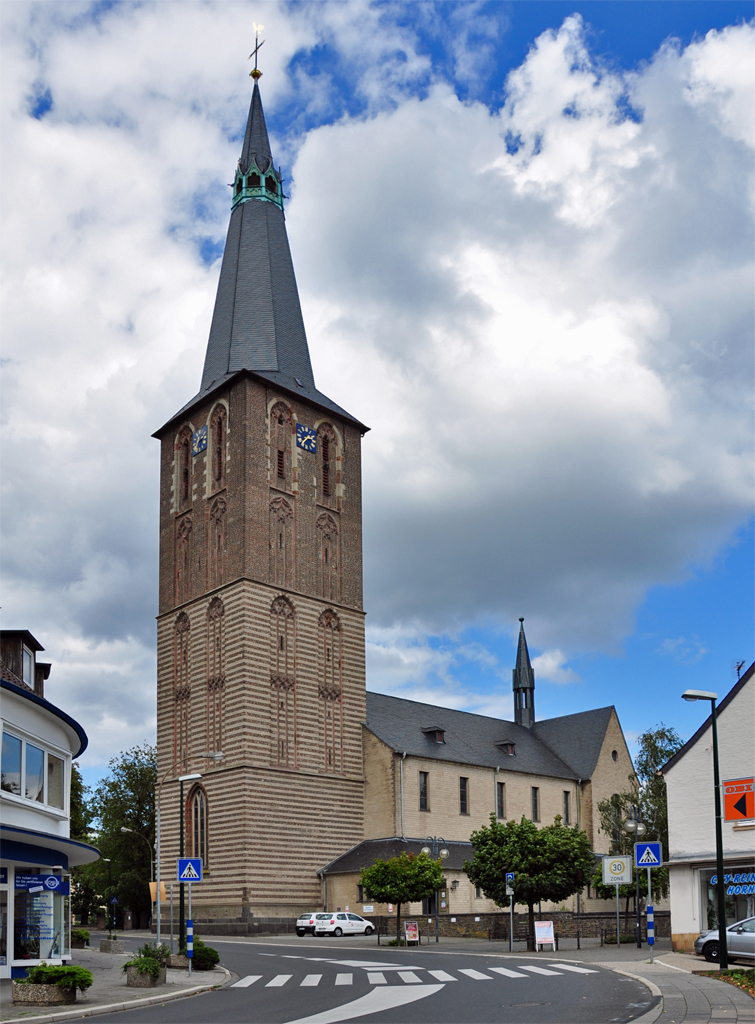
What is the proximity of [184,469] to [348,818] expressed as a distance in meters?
23.8

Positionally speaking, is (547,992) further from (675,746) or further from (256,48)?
(256,48)

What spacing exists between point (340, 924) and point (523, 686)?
127 feet

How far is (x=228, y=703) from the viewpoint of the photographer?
192 ft

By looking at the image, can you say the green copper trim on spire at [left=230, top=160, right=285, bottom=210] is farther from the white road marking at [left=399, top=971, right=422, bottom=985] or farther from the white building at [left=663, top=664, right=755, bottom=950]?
the white road marking at [left=399, top=971, right=422, bottom=985]

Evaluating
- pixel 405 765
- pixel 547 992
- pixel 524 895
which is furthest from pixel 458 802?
pixel 547 992

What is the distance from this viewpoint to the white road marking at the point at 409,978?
80.0 feet

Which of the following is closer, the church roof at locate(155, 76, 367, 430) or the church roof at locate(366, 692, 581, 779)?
the church roof at locate(366, 692, 581, 779)

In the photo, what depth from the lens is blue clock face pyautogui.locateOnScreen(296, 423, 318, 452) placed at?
6556cm

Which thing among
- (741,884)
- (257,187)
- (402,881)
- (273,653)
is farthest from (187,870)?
(257,187)

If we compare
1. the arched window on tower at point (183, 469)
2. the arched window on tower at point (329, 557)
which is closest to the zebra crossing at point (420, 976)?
the arched window on tower at point (329, 557)

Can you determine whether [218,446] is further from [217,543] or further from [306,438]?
[217,543]

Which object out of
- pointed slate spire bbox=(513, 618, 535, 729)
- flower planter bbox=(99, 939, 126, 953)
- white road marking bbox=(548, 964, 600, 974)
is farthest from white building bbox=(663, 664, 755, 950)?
pointed slate spire bbox=(513, 618, 535, 729)

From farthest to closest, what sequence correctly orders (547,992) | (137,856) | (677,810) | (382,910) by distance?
(137,856), (382,910), (677,810), (547,992)

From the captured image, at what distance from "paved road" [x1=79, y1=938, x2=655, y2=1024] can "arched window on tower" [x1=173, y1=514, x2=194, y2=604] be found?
33344 millimetres
